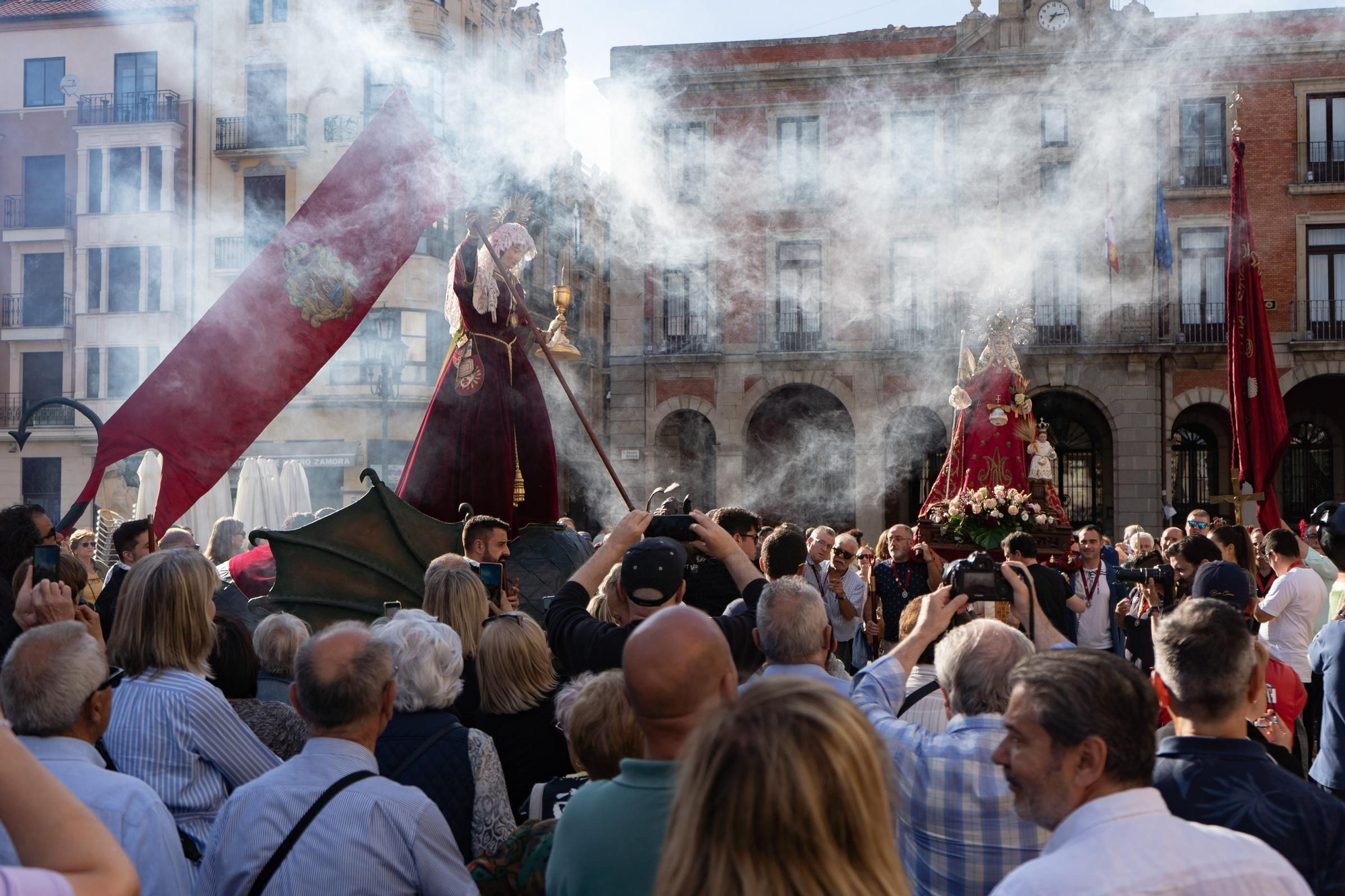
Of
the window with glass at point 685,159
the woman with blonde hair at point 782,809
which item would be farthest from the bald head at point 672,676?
the window with glass at point 685,159

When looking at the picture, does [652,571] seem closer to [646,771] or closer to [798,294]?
[646,771]

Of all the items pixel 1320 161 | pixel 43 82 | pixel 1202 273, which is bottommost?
pixel 1202 273

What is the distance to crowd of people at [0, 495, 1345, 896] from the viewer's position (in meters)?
1.74

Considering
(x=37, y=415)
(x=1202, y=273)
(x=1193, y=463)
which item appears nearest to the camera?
→ (x=1202, y=273)

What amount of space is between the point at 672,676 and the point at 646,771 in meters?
0.17

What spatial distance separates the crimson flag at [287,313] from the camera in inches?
238

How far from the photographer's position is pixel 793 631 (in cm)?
357

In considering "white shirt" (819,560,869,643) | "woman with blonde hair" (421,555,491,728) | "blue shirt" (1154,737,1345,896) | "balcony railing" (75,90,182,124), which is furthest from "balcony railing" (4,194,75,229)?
"blue shirt" (1154,737,1345,896)

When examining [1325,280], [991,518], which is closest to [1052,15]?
[1325,280]

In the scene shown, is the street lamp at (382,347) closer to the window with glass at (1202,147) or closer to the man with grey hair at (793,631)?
the window with glass at (1202,147)

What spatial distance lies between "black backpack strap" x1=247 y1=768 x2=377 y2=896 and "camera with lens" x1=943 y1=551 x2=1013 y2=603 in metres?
1.86

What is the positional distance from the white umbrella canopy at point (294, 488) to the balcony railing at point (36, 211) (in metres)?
20.7

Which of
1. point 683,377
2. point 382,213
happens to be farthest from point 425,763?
point 683,377

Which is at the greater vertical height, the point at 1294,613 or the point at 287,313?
the point at 287,313
